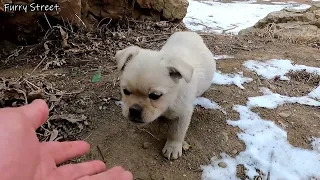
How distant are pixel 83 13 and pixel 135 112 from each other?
9.65 feet

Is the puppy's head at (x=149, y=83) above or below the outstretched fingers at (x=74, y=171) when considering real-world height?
above

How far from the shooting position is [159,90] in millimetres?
2654

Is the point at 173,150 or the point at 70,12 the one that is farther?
the point at 70,12

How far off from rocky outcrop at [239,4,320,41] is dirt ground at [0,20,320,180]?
1636 mm

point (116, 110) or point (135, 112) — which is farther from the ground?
point (135, 112)

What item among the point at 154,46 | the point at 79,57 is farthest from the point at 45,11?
the point at 154,46

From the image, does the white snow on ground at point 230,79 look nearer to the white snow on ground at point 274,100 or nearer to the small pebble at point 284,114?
the white snow on ground at point 274,100

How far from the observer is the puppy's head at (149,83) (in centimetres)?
262

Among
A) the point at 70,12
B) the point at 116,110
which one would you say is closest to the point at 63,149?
the point at 116,110

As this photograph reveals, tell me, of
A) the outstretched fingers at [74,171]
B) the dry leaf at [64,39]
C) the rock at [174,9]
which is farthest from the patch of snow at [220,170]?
the rock at [174,9]

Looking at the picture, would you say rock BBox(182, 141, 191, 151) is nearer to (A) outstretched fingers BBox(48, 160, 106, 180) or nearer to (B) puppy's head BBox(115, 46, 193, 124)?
(B) puppy's head BBox(115, 46, 193, 124)

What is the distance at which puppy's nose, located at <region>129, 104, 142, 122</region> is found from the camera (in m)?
2.63

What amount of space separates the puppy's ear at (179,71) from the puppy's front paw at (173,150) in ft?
1.67

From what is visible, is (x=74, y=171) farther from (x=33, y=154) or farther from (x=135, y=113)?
(x=135, y=113)
